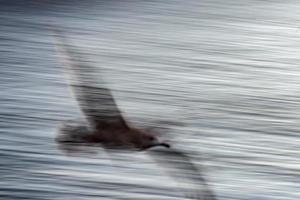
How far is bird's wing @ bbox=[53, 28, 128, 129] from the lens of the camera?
5.00 ft

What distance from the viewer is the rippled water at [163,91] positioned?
4.68ft

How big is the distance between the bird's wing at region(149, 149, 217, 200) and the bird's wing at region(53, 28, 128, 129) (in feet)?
0.24

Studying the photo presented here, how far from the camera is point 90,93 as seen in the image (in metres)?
1.69

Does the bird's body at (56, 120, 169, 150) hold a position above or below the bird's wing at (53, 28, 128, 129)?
below

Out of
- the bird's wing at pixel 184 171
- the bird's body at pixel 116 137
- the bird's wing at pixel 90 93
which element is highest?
the bird's wing at pixel 90 93

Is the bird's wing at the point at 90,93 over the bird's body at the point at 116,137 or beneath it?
over

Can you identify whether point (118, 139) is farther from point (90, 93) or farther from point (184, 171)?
point (90, 93)

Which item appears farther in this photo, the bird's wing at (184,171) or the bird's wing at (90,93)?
the bird's wing at (90,93)

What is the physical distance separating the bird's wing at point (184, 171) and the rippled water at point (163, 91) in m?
0.02

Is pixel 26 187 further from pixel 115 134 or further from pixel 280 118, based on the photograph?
pixel 280 118

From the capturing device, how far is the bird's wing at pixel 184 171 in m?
1.39

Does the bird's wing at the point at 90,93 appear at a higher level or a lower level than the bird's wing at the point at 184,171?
higher

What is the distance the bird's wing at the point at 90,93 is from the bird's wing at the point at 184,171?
74mm

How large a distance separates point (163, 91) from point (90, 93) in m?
0.19
